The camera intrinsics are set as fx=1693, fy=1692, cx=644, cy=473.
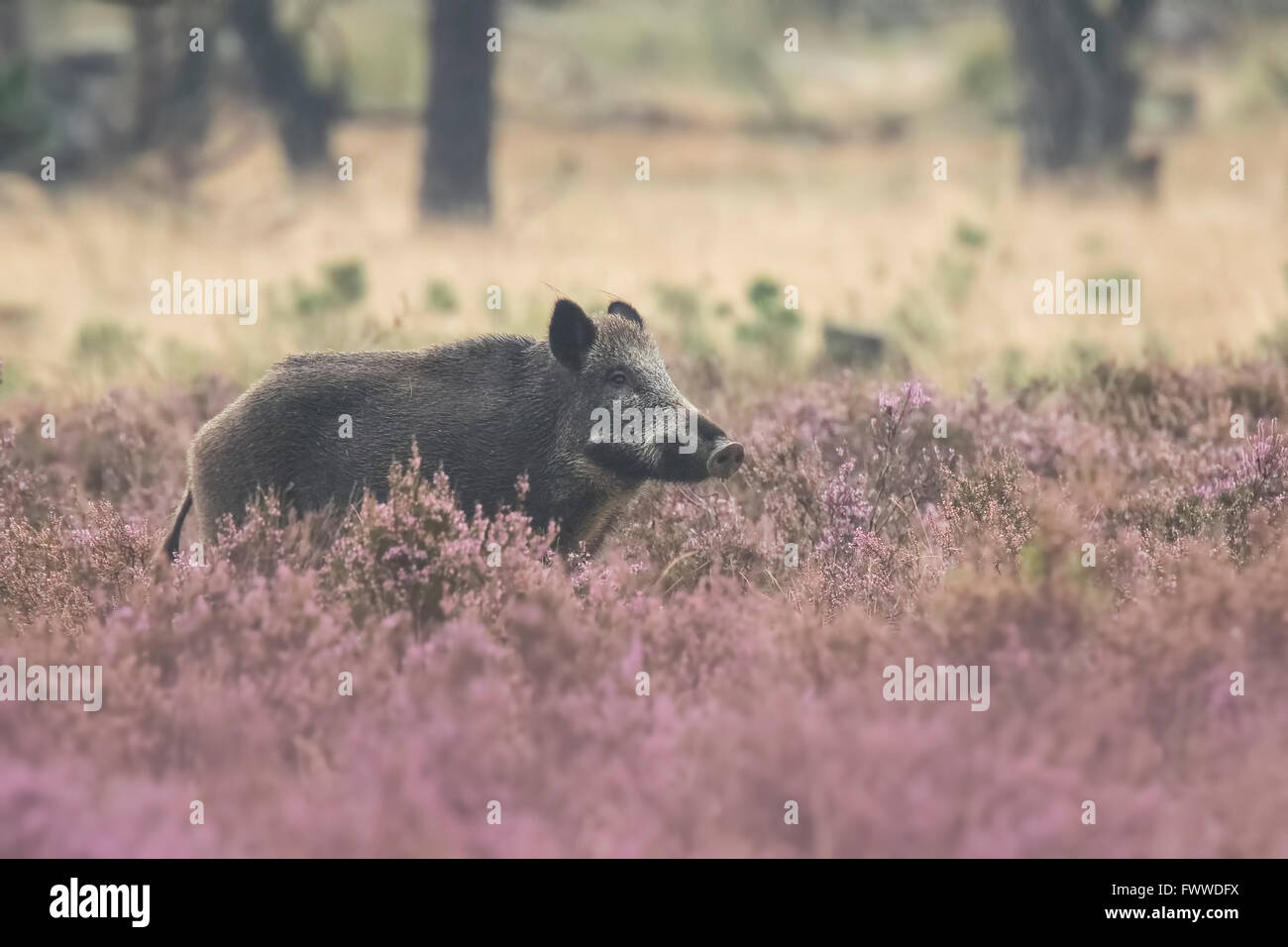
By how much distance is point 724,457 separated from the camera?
5910 millimetres

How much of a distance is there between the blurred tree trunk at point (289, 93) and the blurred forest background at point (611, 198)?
41 millimetres

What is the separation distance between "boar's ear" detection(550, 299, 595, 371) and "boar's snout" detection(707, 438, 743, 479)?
0.65m

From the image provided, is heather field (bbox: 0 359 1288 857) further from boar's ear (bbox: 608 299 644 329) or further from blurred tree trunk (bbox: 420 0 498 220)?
blurred tree trunk (bbox: 420 0 498 220)

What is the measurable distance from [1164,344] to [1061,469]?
11.1 ft

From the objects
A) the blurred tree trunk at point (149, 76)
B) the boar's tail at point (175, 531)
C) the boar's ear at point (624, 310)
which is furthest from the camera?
the blurred tree trunk at point (149, 76)

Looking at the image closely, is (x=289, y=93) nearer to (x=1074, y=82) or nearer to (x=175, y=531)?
(x=1074, y=82)

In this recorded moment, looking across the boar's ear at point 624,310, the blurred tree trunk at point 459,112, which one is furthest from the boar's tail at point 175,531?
the blurred tree trunk at point 459,112

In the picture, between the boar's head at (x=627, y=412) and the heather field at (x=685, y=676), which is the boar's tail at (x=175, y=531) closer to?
the heather field at (x=685, y=676)

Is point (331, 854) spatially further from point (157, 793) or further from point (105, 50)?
point (105, 50)

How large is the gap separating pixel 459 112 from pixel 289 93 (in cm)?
342

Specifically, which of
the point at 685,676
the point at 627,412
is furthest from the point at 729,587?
the point at 627,412

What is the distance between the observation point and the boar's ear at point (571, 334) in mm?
6098
